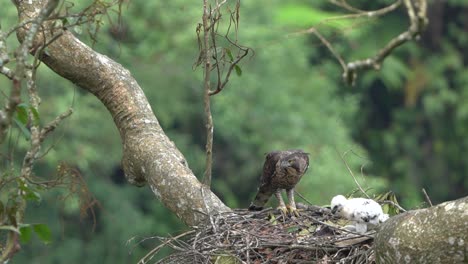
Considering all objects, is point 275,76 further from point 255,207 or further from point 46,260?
point 255,207

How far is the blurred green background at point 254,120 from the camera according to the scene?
2095cm

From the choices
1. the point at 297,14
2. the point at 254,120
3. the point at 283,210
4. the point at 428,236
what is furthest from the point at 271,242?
the point at 297,14

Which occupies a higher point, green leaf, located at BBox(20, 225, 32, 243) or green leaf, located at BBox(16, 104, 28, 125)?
green leaf, located at BBox(16, 104, 28, 125)

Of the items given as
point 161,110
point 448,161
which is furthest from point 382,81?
point 161,110

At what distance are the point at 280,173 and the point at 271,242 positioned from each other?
1.11m

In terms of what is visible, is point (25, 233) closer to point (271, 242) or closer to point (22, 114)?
point (22, 114)

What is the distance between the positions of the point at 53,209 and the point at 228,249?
16660 millimetres

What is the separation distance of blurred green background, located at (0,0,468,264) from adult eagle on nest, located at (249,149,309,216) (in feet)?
36.5

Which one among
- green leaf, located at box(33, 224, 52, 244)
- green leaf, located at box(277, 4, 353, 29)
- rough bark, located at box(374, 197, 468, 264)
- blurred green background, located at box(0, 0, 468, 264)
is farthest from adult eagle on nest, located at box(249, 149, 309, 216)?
green leaf, located at box(277, 4, 353, 29)

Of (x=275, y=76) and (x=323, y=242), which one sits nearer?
(x=323, y=242)

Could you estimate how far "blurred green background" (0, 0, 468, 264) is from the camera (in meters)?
21.0

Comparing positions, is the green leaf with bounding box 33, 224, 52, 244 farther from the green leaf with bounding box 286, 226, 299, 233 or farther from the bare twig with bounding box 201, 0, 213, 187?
the green leaf with bounding box 286, 226, 299, 233

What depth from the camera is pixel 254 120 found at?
72.4ft

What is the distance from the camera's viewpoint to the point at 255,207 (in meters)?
6.87
